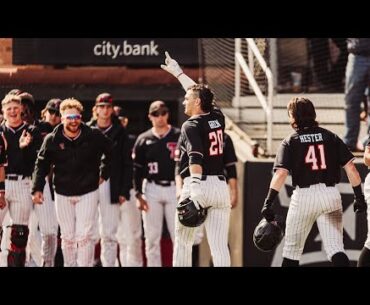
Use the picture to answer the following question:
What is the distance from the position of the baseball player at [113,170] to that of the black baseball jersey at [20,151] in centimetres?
91

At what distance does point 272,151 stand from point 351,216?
3.91ft

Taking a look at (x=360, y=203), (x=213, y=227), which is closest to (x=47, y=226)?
(x=213, y=227)

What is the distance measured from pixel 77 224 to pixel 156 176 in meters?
1.83

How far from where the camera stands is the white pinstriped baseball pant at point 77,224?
1016 centimetres

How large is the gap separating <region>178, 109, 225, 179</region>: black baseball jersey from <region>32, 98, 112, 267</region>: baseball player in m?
1.11

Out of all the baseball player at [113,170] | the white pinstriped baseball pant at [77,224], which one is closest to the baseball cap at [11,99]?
the white pinstriped baseball pant at [77,224]

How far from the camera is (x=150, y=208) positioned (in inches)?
464

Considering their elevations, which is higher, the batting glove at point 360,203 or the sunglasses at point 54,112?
the sunglasses at point 54,112

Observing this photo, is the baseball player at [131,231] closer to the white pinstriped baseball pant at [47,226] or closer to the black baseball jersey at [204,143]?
the white pinstriped baseball pant at [47,226]

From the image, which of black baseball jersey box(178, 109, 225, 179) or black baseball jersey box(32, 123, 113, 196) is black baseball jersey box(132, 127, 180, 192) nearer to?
black baseball jersey box(32, 123, 113, 196)

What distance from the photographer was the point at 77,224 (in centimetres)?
1022
